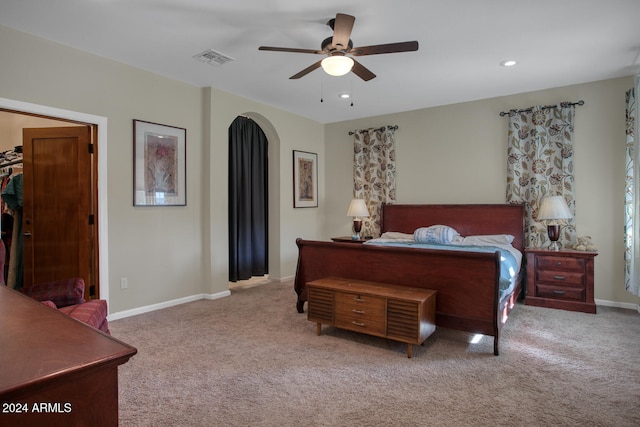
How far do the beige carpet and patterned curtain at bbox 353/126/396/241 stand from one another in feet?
8.64

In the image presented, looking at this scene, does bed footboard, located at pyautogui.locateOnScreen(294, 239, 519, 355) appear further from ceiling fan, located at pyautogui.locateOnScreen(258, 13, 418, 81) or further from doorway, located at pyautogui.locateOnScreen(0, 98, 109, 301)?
doorway, located at pyautogui.locateOnScreen(0, 98, 109, 301)

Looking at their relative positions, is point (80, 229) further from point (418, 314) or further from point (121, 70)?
point (418, 314)

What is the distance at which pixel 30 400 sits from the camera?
742 millimetres

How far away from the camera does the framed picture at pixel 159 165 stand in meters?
3.88

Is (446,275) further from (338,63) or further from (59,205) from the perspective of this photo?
(59,205)

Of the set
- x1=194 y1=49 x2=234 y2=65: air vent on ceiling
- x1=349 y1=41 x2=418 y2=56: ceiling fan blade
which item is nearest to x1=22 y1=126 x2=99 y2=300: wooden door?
x1=194 y1=49 x2=234 y2=65: air vent on ceiling

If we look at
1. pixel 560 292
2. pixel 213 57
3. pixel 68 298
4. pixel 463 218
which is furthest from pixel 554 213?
pixel 68 298

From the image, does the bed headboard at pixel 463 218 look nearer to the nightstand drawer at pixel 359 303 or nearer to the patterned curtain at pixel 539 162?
the patterned curtain at pixel 539 162

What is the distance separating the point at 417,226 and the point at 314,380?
3349 millimetres

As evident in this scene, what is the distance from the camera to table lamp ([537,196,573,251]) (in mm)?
3975

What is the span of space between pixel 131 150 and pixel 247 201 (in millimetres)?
2041

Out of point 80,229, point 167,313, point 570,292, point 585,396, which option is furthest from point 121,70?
point 570,292

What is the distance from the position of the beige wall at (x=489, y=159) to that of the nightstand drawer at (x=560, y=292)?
55cm

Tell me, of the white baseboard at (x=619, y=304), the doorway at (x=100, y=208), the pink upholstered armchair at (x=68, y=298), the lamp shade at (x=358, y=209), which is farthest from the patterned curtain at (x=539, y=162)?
the doorway at (x=100, y=208)
